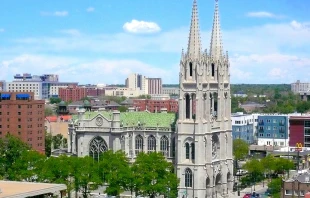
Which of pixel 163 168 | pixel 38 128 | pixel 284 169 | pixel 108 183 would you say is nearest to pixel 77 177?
pixel 108 183

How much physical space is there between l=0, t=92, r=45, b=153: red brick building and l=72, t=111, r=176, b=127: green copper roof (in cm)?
4560

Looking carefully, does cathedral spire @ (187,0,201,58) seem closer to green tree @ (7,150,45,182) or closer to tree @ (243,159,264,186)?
green tree @ (7,150,45,182)

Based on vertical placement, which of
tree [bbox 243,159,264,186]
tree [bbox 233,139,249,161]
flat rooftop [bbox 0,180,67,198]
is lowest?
tree [bbox 243,159,264,186]

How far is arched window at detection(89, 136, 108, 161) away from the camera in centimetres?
14438

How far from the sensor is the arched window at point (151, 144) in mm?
140500

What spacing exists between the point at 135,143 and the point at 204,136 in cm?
1674

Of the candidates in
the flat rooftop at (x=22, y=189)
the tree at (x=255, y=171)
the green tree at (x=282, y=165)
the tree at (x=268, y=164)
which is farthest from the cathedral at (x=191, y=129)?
the flat rooftop at (x=22, y=189)

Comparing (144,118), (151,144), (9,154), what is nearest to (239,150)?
(151,144)

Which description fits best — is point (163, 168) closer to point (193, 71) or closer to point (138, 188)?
point (138, 188)

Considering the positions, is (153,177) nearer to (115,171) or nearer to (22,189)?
(115,171)

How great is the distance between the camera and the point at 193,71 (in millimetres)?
132000

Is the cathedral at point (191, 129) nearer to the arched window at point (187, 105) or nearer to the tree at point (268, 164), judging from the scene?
the arched window at point (187, 105)

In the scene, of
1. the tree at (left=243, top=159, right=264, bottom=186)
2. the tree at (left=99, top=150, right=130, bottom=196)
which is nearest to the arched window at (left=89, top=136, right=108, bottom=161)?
the tree at (left=99, top=150, right=130, bottom=196)

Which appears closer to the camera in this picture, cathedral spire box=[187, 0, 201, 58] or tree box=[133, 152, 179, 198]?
tree box=[133, 152, 179, 198]
